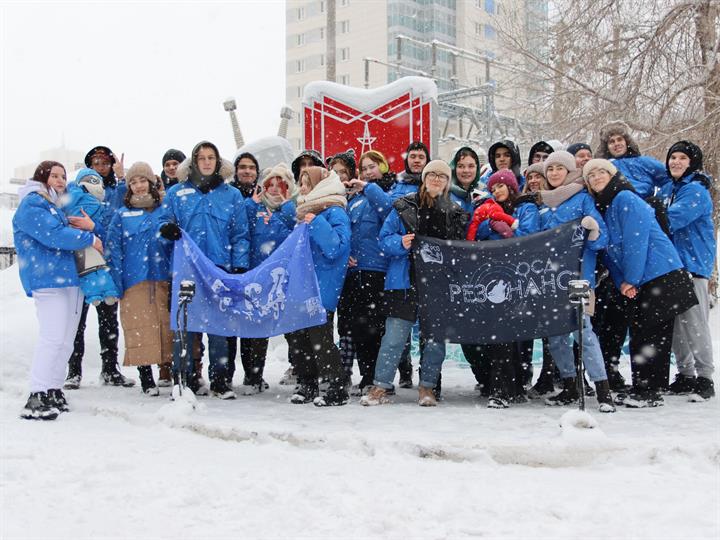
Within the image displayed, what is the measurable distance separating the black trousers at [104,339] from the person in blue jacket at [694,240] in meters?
5.44

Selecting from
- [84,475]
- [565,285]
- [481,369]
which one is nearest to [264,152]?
[481,369]

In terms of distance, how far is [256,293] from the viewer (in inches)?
242

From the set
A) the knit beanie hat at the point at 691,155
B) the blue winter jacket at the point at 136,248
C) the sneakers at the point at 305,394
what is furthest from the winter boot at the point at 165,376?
the knit beanie hat at the point at 691,155

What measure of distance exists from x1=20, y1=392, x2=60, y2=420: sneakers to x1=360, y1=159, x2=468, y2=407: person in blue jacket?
2.47 metres

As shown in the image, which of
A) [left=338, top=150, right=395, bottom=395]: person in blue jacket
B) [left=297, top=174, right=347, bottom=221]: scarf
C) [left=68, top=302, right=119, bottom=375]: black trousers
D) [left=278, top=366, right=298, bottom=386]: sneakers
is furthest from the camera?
[left=278, top=366, right=298, bottom=386]: sneakers

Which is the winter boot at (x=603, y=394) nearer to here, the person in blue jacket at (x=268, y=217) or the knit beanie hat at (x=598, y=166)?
the knit beanie hat at (x=598, y=166)

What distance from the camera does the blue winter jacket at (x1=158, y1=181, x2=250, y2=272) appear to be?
6508 mm

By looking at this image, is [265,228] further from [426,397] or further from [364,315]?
[426,397]

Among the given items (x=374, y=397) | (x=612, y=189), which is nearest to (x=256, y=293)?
(x=374, y=397)

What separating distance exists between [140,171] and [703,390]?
543 cm

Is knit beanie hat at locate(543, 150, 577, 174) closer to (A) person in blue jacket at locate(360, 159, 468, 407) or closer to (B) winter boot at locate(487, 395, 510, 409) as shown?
(A) person in blue jacket at locate(360, 159, 468, 407)

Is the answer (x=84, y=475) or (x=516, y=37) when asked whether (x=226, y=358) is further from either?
(x=516, y=37)

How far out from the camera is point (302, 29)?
226 ft

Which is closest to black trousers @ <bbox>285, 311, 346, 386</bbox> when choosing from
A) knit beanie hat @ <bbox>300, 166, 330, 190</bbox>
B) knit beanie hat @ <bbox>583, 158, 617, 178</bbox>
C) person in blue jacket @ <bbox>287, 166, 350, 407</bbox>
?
person in blue jacket @ <bbox>287, 166, 350, 407</bbox>
